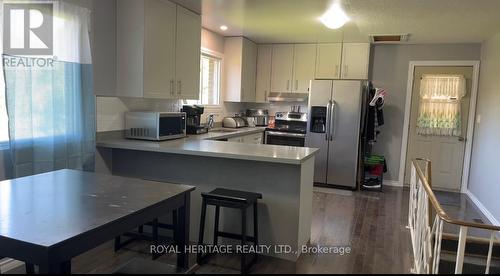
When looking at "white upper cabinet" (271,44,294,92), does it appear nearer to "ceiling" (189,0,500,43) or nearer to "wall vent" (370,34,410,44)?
"ceiling" (189,0,500,43)

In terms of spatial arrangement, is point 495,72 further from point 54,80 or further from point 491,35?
point 54,80

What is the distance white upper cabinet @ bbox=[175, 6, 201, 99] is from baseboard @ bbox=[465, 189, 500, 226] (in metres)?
3.63

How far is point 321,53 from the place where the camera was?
18.6 ft

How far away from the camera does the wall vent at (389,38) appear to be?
4.80m

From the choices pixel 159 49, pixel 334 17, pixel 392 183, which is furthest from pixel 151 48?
pixel 392 183

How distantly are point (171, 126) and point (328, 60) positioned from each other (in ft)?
10.2

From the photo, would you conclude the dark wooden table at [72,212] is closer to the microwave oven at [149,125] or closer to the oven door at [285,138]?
the microwave oven at [149,125]

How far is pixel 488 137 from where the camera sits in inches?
173

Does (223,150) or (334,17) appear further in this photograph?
(334,17)

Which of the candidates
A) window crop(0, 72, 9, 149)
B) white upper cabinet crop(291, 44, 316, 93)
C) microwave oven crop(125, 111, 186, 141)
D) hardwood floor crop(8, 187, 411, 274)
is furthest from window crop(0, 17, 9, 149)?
white upper cabinet crop(291, 44, 316, 93)

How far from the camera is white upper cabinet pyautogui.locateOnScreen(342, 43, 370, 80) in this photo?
5.36 meters

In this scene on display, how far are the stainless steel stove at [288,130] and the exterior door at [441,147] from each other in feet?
5.57

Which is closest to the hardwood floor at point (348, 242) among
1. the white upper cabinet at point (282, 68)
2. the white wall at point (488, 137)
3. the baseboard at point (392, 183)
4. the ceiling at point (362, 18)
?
the baseboard at point (392, 183)

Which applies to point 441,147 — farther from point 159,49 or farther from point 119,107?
point 119,107
